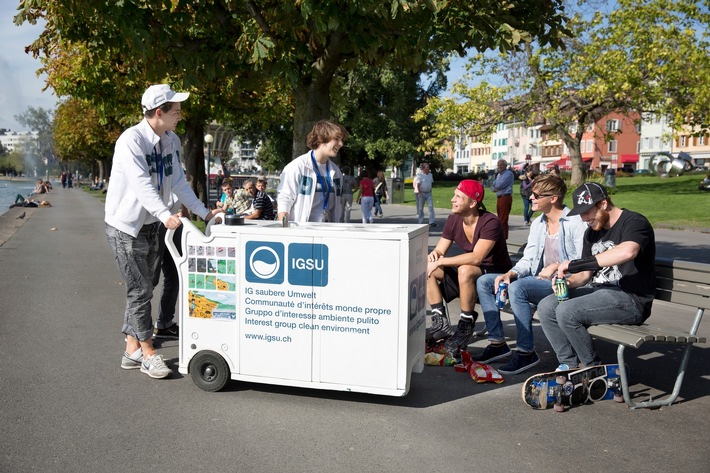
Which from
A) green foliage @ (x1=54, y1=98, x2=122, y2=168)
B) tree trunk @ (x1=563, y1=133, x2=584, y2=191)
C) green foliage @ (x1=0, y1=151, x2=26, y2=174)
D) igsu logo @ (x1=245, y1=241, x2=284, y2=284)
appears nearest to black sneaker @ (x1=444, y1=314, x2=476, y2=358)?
igsu logo @ (x1=245, y1=241, x2=284, y2=284)

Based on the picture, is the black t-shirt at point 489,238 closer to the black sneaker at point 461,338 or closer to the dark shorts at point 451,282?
the dark shorts at point 451,282

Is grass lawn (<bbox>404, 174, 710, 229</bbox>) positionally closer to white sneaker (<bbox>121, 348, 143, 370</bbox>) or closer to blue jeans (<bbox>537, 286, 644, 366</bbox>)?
blue jeans (<bbox>537, 286, 644, 366</bbox>)

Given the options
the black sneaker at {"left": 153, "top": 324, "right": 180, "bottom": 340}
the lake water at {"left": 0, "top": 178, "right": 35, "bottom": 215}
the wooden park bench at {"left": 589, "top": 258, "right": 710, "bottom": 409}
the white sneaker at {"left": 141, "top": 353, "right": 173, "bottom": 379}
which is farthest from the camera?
the lake water at {"left": 0, "top": 178, "right": 35, "bottom": 215}

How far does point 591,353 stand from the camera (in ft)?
15.8

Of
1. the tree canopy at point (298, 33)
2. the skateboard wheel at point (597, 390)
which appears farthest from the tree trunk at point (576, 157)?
the skateboard wheel at point (597, 390)

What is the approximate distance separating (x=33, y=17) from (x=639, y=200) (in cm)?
2633

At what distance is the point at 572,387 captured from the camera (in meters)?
4.59

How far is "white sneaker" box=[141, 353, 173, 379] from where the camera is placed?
16.8 ft

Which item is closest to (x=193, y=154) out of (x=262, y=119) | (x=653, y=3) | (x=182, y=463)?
(x=262, y=119)

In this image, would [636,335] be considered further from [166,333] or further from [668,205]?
[668,205]

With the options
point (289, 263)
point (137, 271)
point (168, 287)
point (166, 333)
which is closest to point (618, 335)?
point (289, 263)

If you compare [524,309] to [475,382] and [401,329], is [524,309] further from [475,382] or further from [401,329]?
[401,329]

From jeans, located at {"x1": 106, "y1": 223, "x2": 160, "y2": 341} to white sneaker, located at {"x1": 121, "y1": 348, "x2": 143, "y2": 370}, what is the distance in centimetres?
15

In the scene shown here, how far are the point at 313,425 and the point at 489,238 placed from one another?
7.58ft
